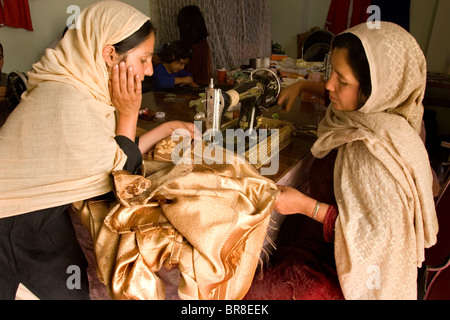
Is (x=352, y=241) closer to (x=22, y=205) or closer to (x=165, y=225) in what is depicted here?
(x=165, y=225)

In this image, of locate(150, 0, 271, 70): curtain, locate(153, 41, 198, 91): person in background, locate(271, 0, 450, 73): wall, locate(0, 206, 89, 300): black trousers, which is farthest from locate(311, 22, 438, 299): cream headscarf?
locate(271, 0, 450, 73): wall

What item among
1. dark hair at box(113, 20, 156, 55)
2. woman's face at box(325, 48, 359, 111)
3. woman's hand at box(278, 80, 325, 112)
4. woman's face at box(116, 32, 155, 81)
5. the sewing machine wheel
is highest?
dark hair at box(113, 20, 156, 55)

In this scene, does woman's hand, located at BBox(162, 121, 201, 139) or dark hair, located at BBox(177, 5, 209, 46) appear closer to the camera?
woman's hand, located at BBox(162, 121, 201, 139)

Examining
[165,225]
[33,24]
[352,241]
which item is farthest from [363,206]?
[33,24]

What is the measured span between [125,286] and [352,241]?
79cm

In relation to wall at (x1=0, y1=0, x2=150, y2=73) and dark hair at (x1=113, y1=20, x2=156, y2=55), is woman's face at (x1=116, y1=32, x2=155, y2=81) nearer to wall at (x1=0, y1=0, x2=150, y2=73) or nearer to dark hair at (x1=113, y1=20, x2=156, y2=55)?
dark hair at (x1=113, y1=20, x2=156, y2=55)

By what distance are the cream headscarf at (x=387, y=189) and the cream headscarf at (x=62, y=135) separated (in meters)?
0.89

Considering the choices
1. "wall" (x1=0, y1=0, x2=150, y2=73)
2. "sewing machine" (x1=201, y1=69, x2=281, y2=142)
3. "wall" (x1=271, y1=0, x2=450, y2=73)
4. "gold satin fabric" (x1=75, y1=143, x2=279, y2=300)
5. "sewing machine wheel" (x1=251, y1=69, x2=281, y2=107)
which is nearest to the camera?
"gold satin fabric" (x1=75, y1=143, x2=279, y2=300)

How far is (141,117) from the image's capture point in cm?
205

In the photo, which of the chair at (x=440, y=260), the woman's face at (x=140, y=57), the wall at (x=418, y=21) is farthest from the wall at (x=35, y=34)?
the chair at (x=440, y=260)

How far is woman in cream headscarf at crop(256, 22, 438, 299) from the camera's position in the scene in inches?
45.1

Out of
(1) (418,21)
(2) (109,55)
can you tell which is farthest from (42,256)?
(1) (418,21)

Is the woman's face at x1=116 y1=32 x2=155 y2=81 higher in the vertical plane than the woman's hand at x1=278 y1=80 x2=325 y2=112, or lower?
higher

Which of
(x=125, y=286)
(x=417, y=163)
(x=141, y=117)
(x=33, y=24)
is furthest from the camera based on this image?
(x=33, y=24)
